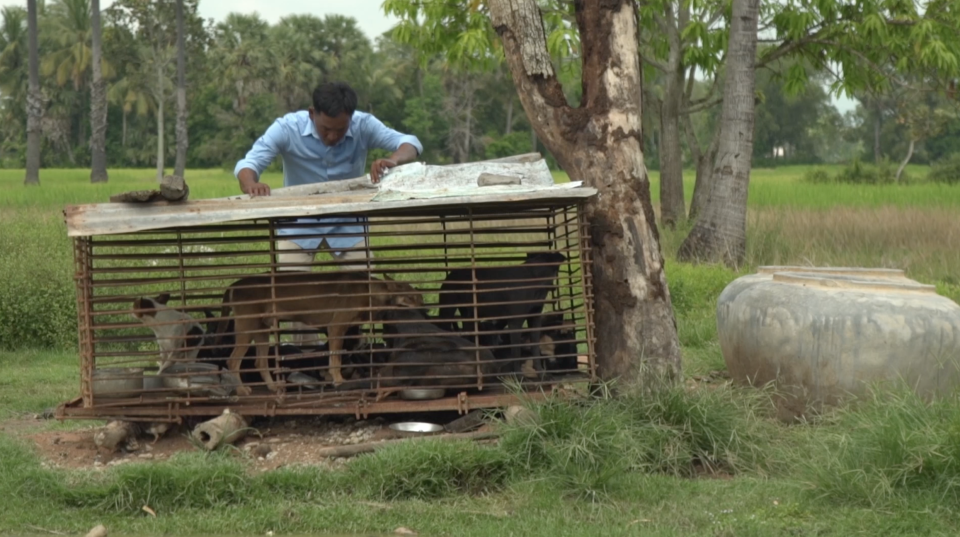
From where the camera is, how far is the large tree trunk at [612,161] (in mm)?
6285

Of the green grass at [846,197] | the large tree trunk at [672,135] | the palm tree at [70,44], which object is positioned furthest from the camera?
the palm tree at [70,44]

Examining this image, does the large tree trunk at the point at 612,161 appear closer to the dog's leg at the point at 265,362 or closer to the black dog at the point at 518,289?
the black dog at the point at 518,289

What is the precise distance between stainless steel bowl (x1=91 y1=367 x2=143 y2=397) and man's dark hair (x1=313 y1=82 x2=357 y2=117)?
1907 mm

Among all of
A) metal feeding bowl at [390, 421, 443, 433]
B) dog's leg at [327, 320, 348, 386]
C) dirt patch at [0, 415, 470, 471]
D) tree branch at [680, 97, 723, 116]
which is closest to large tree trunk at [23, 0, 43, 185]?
tree branch at [680, 97, 723, 116]

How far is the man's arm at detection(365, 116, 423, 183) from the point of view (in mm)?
6488

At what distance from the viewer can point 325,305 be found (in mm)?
6113

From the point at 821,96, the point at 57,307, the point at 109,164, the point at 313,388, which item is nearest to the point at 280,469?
the point at 313,388

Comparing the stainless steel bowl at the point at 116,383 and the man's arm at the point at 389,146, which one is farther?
the man's arm at the point at 389,146

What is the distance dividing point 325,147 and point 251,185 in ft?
3.01

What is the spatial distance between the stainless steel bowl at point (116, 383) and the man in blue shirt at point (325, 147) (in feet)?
3.83

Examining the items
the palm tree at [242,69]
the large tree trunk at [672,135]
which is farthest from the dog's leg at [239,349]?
the palm tree at [242,69]

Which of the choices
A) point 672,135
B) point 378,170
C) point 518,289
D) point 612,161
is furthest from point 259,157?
point 672,135

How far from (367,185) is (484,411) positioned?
1.45 meters

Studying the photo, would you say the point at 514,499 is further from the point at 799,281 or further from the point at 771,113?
the point at 771,113
